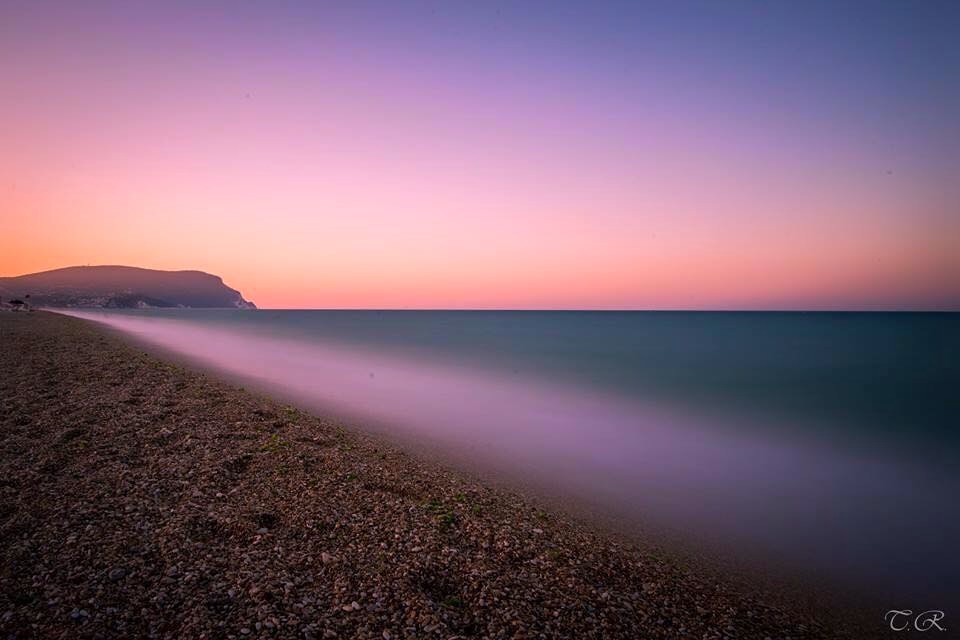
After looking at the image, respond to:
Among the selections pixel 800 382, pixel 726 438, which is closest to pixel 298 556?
pixel 726 438

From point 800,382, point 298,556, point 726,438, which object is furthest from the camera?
point 800,382

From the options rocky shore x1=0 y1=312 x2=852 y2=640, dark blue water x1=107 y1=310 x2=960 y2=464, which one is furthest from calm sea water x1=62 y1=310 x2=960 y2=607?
rocky shore x1=0 y1=312 x2=852 y2=640

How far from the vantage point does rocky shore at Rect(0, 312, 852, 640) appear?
5418mm

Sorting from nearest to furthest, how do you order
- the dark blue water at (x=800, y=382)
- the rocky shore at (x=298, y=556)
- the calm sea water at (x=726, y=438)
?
the rocky shore at (x=298, y=556), the calm sea water at (x=726, y=438), the dark blue water at (x=800, y=382)

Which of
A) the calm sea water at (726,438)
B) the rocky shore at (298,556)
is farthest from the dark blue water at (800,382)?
the rocky shore at (298,556)

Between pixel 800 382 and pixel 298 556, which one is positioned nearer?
pixel 298 556

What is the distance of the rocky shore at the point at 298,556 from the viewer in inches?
213

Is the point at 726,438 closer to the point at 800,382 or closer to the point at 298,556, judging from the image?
the point at 298,556

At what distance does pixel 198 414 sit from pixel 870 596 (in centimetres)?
1932

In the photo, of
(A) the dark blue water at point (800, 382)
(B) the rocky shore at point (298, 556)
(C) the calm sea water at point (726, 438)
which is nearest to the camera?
(B) the rocky shore at point (298, 556)

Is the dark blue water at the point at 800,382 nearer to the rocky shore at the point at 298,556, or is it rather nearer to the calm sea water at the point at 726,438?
the calm sea water at the point at 726,438

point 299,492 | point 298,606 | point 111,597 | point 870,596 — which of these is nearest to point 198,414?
point 299,492

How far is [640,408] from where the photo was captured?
80.9 feet

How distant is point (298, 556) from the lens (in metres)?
6.70
